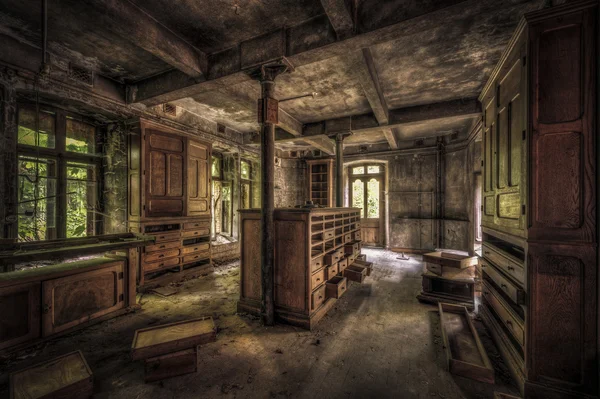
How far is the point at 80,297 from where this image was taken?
Result: 3.02 metres

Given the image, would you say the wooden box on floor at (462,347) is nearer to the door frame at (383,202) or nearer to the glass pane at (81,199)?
the door frame at (383,202)

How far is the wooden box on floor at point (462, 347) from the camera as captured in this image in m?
2.18

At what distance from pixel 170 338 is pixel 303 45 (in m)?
3.48

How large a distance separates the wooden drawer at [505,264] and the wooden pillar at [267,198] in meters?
2.63

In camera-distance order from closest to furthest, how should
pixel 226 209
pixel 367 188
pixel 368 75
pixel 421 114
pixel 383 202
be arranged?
pixel 368 75, pixel 421 114, pixel 226 209, pixel 383 202, pixel 367 188

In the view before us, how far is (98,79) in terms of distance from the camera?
13.4ft

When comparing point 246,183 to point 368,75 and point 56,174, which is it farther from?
point 368,75

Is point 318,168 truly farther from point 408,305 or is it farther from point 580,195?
point 580,195

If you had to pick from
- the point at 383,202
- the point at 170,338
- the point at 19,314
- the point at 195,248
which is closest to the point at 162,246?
the point at 195,248

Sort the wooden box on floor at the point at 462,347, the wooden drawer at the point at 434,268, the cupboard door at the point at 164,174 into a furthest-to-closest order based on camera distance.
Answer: the cupboard door at the point at 164,174 < the wooden drawer at the point at 434,268 < the wooden box on floor at the point at 462,347

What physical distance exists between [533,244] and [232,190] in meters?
6.98

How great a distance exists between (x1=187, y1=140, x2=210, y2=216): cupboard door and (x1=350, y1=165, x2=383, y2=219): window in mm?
5503

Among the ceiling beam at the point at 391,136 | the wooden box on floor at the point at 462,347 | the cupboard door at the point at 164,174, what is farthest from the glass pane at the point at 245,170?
the wooden box on floor at the point at 462,347

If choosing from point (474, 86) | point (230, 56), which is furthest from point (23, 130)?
point (474, 86)
